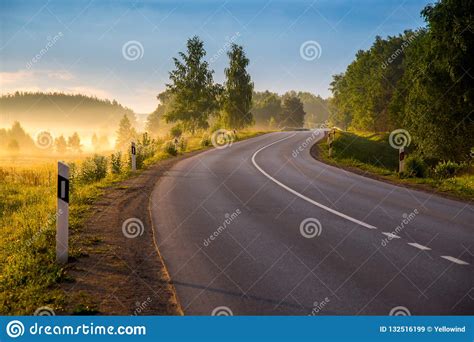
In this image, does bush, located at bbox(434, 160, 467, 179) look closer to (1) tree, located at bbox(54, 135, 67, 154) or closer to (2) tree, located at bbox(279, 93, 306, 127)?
(2) tree, located at bbox(279, 93, 306, 127)

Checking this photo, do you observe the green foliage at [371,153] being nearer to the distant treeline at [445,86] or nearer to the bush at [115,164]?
the distant treeline at [445,86]

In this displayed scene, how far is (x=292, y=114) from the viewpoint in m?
128

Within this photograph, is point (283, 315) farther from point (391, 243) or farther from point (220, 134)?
point (220, 134)

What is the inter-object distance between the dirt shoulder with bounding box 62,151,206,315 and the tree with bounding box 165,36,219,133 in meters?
53.5

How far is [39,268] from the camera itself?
6098 mm

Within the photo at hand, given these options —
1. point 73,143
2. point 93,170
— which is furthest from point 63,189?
point 73,143

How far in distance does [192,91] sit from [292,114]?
69504 millimetres

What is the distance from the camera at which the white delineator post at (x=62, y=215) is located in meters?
6.32

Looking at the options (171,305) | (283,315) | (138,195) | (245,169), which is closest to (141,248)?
(171,305)

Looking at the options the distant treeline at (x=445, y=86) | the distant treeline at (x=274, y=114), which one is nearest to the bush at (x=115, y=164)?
the distant treeline at (x=445, y=86)

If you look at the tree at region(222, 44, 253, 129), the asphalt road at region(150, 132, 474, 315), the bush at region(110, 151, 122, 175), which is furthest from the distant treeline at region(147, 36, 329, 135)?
the asphalt road at region(150, 132, 474, 315)

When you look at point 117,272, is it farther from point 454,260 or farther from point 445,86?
point 445,86

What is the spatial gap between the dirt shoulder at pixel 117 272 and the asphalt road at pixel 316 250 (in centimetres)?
23

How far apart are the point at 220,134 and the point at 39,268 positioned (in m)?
43.3
